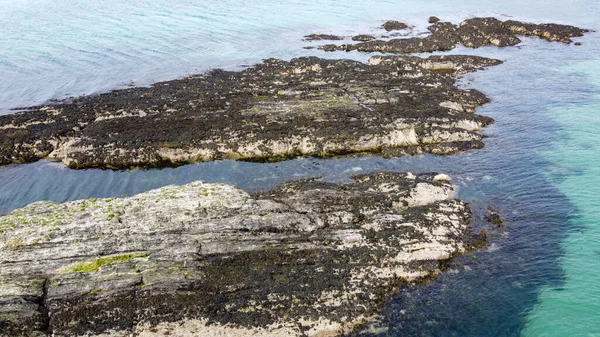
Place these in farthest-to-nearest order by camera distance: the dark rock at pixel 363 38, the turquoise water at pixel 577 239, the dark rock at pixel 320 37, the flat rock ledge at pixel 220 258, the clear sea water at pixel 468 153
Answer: the dark rock at pixel 320 37 → the dark rock at pixel 363 38 → the clear sea water at pixel 468 153 → the turquoise water at pixel 577 239 → the flat rock ledge at pixel 220 258

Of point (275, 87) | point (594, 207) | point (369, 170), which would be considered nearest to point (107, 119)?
point (275, 87)

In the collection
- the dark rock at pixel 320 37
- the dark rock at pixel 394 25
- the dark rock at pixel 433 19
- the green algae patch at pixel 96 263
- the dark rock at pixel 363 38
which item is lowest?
the green algae patch at pixel 96 263

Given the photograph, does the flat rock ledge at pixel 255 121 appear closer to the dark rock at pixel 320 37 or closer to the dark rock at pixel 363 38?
the dark rock at pixel 363 38

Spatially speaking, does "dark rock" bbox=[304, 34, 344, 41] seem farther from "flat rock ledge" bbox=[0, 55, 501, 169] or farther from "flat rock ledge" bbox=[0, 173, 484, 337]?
"flat rock ledge" bbox=[0, 173, 484, 337]

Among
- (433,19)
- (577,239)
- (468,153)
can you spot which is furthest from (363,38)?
(577,239)

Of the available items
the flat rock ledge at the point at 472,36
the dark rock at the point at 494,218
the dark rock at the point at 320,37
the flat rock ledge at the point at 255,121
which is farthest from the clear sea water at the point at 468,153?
the dark rock at the point at 320,37

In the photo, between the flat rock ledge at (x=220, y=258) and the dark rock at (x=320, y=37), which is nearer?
the flat rock ledge at (x=220, y=258)

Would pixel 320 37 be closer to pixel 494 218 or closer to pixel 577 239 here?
pixel 494 218

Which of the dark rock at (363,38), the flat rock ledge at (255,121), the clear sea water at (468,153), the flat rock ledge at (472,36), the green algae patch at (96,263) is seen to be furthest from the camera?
the dark rock at (363,38)
